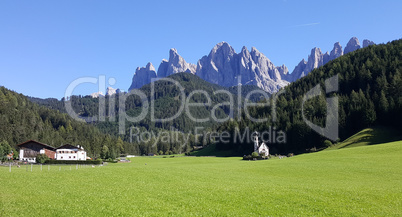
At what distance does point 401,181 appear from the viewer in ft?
118

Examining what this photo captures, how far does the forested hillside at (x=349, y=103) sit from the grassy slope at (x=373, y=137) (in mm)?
4628

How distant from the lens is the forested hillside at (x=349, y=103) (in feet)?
351

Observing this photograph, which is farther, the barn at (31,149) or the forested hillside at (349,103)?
the barn at (31,149)

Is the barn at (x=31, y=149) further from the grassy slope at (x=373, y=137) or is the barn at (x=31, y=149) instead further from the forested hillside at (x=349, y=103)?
the grassy slope at (x=373, y=137)

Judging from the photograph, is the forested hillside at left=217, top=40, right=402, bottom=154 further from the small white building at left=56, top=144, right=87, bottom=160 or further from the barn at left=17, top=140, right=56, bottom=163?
the barn at left=17, top=140, right=56, bottom=163

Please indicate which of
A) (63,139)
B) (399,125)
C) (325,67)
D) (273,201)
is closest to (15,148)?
(63,139)

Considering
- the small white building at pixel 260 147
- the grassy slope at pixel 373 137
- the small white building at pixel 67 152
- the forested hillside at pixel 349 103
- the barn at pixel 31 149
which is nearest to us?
the grassy slope at pixel 373 137

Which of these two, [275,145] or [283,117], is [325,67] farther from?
[275,145]

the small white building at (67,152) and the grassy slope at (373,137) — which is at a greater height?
the grassy slope at (373,137)

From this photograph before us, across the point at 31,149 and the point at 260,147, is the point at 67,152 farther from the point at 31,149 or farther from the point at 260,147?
the point at 260,147

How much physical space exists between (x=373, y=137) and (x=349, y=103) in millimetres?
31789

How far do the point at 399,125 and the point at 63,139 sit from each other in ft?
522

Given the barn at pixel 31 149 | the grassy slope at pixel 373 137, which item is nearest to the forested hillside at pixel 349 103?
the grassy slope at pixel 373 137

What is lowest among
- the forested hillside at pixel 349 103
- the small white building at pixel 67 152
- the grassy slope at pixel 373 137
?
the small white building at pixel 67 152
